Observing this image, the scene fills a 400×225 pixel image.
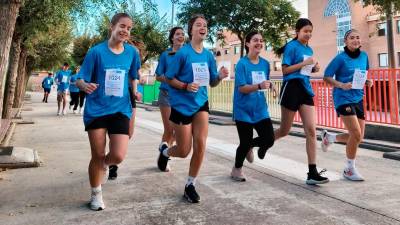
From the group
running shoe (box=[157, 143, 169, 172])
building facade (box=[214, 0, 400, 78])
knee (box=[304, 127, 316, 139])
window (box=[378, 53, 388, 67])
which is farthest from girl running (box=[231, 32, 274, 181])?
window (box=[378, 53, 388, 67])

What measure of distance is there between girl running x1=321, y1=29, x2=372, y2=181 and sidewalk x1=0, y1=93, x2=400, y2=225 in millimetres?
432

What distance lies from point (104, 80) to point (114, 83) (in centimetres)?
11

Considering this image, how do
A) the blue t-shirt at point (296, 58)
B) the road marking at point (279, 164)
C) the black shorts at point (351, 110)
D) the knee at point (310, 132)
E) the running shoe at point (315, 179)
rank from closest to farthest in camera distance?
the running shoe at point (315, 179) < the knee at point (310, 132) < the blue t-shirt at point (296, 58) < the black shorts at point (351, 110) < the road marking at point (279, 164)

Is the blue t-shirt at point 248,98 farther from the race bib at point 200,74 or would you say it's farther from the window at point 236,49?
the window at point 236,49

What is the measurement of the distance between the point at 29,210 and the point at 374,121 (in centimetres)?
858

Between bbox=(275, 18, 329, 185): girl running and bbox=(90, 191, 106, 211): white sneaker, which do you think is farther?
bbox=(275, 18, 329, 185): girl running

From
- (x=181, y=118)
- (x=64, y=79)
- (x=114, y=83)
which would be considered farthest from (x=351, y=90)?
(x=64, y=79)

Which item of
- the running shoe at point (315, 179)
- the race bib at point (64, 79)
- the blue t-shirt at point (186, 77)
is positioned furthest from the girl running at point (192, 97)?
the race bib at point (64, 79)

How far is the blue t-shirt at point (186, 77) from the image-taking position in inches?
172

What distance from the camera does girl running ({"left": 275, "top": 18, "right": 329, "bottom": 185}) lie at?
5.05m

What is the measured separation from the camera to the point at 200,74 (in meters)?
4.42

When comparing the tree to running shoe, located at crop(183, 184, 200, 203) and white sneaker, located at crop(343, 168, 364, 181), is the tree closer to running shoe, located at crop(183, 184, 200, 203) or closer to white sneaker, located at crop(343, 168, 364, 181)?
white sneaker, located at crop(343, 168, 364, 181)

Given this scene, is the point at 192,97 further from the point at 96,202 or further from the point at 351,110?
the point at 351,110

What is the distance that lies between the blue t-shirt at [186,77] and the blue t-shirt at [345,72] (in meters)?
2.00
